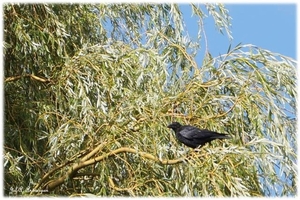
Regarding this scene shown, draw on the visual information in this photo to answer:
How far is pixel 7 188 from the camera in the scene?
4.48 meters

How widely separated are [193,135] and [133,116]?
40cm

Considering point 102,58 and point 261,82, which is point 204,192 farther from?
point 102,58

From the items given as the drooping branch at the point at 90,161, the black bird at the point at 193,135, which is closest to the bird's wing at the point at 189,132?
the black bird at the point at 193,135

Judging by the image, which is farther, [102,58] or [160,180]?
[102,58]

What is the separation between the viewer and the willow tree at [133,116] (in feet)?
13.4

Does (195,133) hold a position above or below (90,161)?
above

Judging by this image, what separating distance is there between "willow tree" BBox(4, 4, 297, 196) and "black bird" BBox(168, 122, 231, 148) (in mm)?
60

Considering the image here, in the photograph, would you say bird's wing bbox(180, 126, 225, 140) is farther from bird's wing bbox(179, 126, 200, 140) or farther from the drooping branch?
the drooping branch

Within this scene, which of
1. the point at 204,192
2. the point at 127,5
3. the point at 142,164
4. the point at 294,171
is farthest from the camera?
the point at 127,5

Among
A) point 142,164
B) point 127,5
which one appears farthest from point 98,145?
point 127,5

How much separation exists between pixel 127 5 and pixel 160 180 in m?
2.00

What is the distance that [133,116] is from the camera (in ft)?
14.6

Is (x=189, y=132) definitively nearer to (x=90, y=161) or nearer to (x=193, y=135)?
(x=193, y=135)

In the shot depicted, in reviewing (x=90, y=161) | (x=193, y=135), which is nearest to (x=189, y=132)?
(x=193, y=135)
